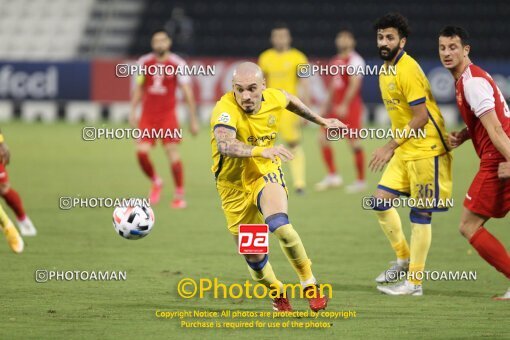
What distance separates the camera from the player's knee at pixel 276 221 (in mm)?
7324

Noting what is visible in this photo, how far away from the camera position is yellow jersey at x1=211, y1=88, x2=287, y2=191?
7637 mm

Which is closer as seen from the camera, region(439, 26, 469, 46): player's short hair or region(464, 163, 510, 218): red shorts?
region(464, 163, 510, 218): red shorts

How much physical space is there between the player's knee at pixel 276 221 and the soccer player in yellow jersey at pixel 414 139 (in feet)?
4.25

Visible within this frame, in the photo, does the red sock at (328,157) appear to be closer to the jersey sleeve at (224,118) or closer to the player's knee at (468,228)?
the player's knee at (468,228)

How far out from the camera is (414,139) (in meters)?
8.52

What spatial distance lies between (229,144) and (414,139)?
194 centimetres

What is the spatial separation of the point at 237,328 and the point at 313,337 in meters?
0.59

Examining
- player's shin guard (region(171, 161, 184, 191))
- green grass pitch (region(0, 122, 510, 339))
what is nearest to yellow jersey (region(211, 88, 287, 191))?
green grass pitch (region(0, 122, 510, 339))

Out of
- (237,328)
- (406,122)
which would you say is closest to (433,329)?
(237,328)

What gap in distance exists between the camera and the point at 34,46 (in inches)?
1219

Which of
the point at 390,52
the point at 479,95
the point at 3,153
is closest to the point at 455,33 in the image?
the point at 479,95

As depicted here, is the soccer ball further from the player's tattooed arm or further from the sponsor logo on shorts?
the player's tattooed arm

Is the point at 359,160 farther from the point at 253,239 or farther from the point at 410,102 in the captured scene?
the point at 253,239

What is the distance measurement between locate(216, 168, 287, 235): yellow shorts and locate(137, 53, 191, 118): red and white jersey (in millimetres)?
6356
